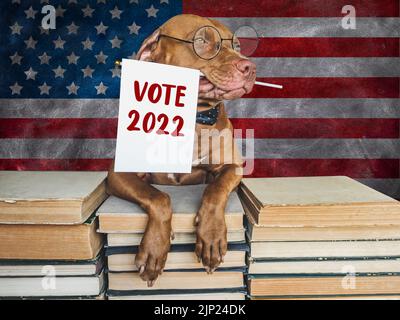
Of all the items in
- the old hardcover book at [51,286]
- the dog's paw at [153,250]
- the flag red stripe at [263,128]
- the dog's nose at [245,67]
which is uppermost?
the dog's nose at [245,67]

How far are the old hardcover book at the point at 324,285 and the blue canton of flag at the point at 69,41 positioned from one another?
4.04ft

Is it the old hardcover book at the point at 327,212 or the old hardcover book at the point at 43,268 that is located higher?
the old hardcover book at the point at 327,212

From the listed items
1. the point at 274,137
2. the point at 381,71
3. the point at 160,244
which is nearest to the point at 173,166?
the point at 160,244

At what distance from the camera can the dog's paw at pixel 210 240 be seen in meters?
1.30

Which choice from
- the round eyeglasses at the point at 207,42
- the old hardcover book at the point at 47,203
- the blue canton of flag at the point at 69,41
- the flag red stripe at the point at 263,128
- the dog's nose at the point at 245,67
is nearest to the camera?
the old hardcover book at the point at 47,203

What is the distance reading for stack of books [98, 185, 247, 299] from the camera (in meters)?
1.33

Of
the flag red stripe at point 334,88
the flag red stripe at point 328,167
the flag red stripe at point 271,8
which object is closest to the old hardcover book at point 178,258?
the flag red stripe at point 328,167

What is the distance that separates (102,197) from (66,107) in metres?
0.72

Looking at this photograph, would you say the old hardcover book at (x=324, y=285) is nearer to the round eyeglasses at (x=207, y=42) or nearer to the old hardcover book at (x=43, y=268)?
the old hardcover book at (x=43, y=268)

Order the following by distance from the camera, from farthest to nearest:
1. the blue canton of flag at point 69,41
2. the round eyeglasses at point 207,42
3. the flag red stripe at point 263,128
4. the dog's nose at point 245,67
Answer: the flag red stripe at point 263,128 → the blue canton of flag at point 69,41 → the round eyeglasses at point 207,42 → the dog's nose at point 245,67

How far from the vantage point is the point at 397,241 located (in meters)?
1.33

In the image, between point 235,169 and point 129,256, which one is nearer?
point 129,256

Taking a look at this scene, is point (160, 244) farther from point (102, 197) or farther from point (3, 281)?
point (3, 281)

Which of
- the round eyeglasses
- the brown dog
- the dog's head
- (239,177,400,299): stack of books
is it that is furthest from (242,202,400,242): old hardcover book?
the round eyeglasses
